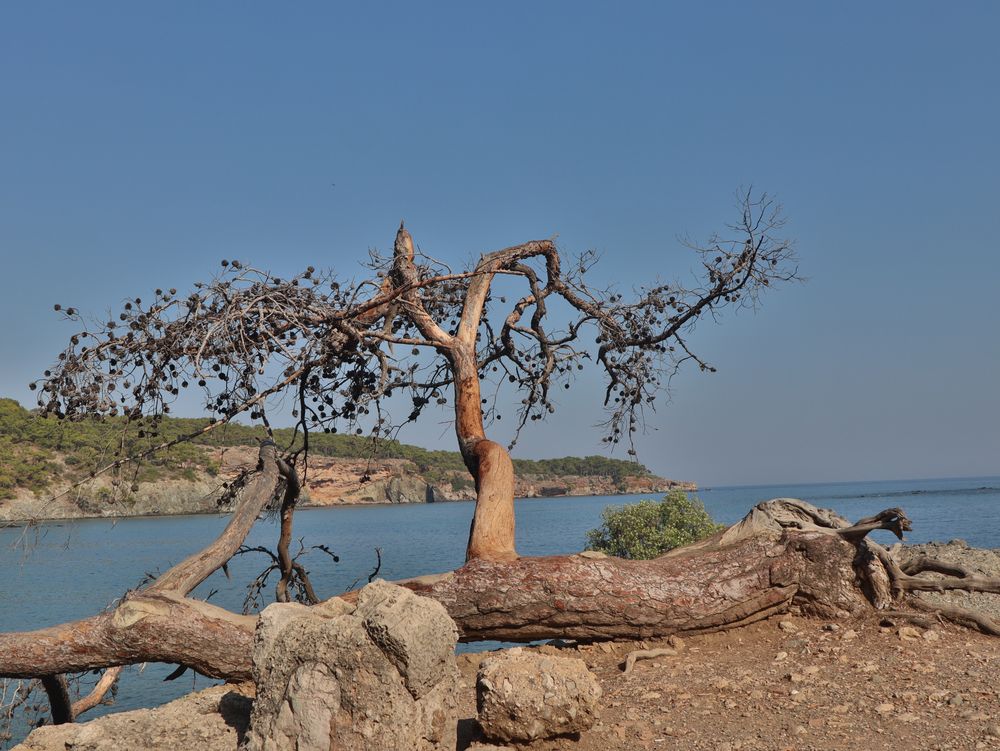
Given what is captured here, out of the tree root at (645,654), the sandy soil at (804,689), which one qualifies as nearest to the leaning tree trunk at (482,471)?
the sandy soil at (804,689)

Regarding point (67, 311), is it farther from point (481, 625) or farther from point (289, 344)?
point (481, 625)

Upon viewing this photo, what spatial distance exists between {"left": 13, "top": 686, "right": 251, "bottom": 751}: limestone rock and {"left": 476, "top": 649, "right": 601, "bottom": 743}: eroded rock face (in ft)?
5.86

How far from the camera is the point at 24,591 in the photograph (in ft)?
96.4

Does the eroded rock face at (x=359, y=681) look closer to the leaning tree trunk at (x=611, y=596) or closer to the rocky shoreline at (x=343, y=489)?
the leaning tree trunk at (x=611, y=596)

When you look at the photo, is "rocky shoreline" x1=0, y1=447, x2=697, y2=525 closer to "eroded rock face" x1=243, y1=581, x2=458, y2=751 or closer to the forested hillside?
the forested hillside

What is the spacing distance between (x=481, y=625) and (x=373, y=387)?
12.7 feet

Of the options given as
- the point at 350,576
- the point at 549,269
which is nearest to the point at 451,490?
the point at 350,576

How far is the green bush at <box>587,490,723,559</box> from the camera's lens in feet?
57.1

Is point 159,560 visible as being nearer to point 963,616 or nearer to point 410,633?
point 963,616

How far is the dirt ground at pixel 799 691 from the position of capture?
5.67 meters

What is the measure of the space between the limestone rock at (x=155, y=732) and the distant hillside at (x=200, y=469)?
2.88 metres

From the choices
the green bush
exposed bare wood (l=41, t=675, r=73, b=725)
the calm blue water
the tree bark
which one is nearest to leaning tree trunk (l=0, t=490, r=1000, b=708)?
the tree bark

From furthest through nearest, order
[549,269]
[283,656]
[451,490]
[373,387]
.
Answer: [451,490], [549,269], [373,387], [283,656]

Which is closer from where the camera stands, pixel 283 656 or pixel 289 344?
pixel 283 656
